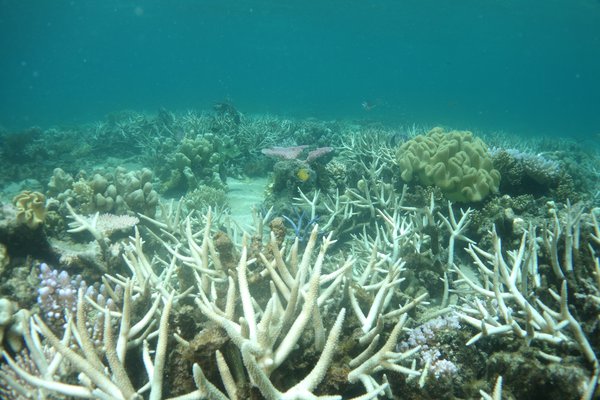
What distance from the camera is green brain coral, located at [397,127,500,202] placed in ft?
17.3

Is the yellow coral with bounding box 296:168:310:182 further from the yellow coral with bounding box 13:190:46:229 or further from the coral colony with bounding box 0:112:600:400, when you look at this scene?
the yellow coral with bounding box 13:190:46:229

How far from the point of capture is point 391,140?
9094 millimetres

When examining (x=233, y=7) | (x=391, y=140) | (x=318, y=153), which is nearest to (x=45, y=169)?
(x=318, y=153)

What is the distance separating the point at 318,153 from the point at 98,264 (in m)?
4.80

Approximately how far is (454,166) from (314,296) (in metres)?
4.34

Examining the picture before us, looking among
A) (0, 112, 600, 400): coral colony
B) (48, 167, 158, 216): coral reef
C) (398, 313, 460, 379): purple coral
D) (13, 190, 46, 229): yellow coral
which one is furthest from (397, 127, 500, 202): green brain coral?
(13, 190, 46, 229): yellow coral

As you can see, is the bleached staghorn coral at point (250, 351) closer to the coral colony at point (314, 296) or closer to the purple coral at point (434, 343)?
the coral colony at point (314, 296)

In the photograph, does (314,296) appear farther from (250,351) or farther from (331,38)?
(331,38)

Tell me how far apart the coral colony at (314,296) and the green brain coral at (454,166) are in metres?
0.03

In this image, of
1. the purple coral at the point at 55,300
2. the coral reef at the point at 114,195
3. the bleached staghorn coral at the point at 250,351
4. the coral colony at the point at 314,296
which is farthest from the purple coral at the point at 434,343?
the coral reef at the point at 114,195

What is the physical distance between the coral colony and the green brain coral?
0.03 metres

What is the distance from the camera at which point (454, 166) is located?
17.4 ft

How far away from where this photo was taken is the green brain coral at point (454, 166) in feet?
17.3

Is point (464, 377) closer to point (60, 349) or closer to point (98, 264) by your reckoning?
point (60, 349)
